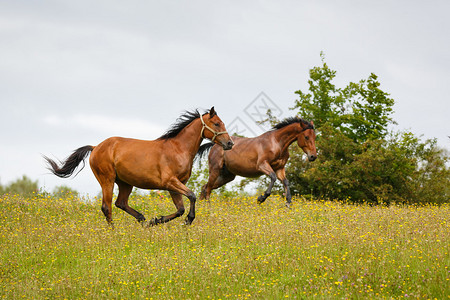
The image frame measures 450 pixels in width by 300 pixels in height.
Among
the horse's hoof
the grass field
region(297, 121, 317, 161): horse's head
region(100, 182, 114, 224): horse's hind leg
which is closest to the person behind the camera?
the grass field

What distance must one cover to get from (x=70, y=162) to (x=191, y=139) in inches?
146

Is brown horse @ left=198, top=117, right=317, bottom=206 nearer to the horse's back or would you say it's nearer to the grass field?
the grass field

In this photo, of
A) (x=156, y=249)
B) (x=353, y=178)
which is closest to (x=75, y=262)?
(x=156, y=249)

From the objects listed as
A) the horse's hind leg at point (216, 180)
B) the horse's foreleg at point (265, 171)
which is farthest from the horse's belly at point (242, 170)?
the horse's foreleg at point (265, 171)

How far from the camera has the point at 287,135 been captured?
14.7m

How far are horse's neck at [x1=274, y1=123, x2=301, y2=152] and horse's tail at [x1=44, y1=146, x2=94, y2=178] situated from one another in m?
5.69

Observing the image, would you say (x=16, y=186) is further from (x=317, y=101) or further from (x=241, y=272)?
(x=241, y=272)

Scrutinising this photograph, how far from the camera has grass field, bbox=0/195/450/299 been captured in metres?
6.94

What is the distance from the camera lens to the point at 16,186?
27.3 meters

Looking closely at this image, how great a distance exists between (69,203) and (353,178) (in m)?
13.1

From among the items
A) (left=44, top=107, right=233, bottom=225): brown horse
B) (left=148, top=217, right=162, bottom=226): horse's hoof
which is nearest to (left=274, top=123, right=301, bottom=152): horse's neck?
(left=44, top=107, right=233, bottom=225): brown horse

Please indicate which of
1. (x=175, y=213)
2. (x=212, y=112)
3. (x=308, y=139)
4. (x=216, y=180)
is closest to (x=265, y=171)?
(x=308, y=139)

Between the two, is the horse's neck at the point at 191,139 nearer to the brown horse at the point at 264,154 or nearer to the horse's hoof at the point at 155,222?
the horse's hoof at the point at 155,222

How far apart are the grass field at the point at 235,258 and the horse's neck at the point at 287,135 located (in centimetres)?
290
